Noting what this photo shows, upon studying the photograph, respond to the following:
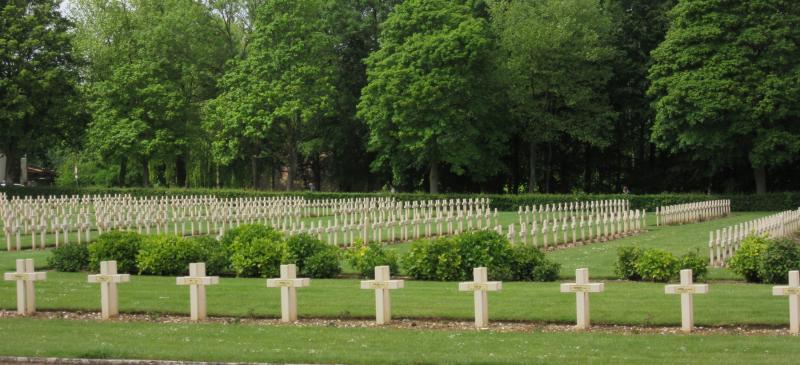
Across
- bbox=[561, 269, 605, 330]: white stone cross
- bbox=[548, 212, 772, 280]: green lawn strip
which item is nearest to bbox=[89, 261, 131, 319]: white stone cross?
bbox=[561, 269, 605, 330]: white stone cross

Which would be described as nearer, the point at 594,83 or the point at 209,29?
the point at 594,83

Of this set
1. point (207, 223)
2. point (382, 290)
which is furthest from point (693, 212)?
point (382, 290)

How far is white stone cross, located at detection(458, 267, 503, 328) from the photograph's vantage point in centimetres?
1305

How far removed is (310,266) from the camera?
19422mm

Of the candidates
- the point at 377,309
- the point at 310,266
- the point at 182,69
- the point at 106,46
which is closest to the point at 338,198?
the point at 182,69

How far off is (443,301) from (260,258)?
5.43 metres

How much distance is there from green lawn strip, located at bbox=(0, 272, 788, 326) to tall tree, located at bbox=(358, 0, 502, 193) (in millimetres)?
35528

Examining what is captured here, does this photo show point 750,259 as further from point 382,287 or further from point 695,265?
point 382,287

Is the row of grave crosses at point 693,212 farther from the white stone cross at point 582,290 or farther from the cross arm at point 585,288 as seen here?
the cross arm at point 585,288

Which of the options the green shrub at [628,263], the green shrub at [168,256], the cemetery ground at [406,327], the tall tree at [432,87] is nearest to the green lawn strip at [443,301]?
the cemetery ground at [406,327]

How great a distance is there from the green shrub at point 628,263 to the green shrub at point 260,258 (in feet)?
20.9

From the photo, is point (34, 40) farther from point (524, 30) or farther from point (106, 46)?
point (524, 30)

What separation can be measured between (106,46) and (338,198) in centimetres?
2301

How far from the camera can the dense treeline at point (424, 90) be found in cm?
4972
